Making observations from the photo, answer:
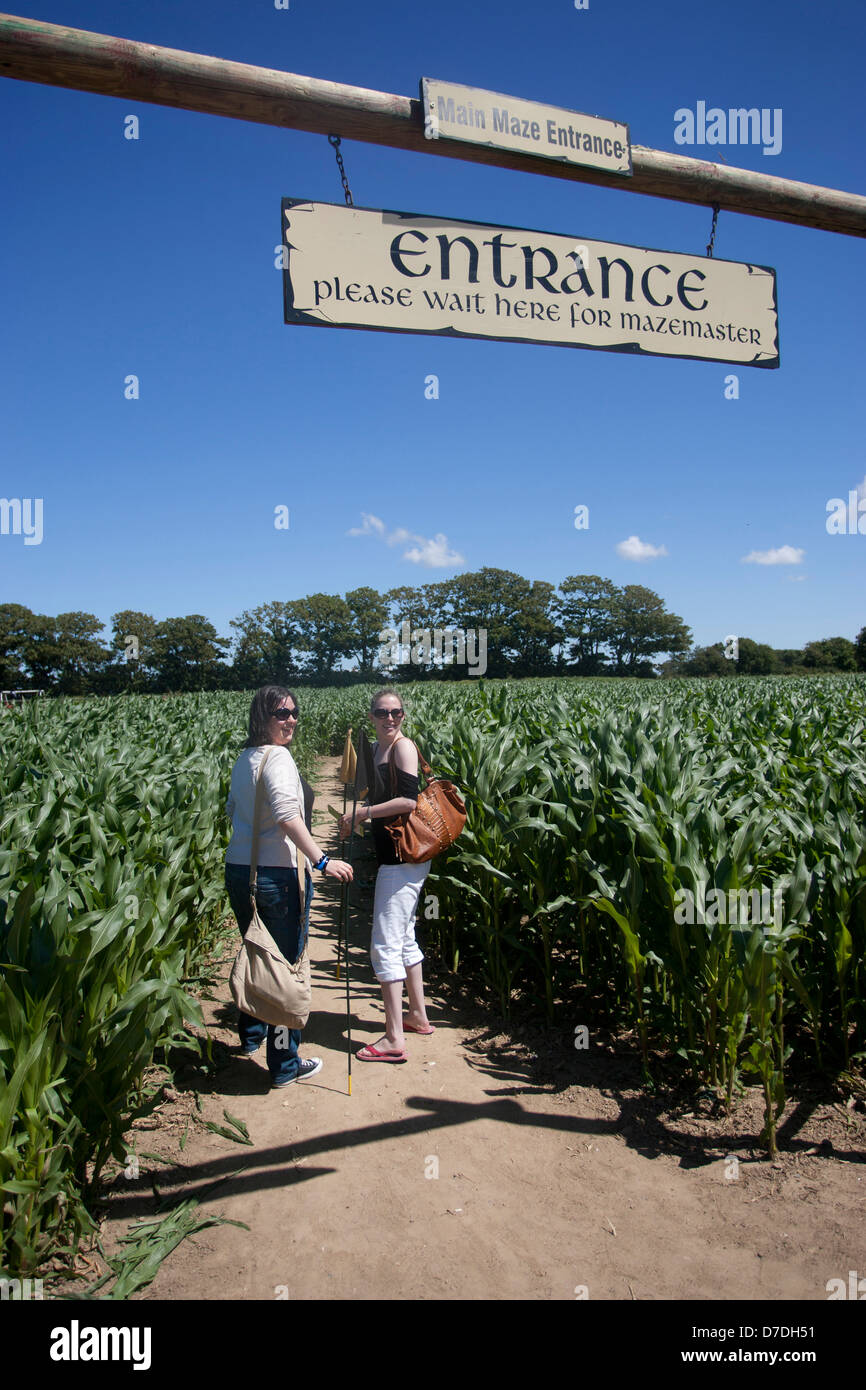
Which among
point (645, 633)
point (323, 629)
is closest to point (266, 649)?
point (323, 629)

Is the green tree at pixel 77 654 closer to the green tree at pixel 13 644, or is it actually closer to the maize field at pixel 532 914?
the green tree at pixel 13 644

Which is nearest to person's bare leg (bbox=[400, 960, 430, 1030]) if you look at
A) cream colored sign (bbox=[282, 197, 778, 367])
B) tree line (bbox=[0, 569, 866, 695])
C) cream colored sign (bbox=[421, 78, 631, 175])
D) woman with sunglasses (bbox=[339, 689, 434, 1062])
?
woman with sunglasses (bbox=[339, 689, 434, 1062])

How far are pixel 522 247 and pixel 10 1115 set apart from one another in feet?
11.6

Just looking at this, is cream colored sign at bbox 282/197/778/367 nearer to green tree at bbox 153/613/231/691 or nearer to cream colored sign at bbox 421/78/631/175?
cream colored sign at bbox 421/78/631/175

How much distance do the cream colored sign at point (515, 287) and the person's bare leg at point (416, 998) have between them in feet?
11.1

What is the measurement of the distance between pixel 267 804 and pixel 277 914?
59cm

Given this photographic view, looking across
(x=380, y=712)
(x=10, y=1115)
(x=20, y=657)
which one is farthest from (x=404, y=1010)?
(x=20, y=657)

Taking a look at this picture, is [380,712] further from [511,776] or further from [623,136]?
[623,136]

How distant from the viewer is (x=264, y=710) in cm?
362

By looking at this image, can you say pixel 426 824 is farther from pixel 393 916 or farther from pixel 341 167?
pixel 341 167

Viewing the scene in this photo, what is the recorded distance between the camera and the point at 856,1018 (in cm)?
350

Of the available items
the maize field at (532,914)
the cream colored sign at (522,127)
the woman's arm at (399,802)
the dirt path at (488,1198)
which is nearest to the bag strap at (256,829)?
the maize field at (532,914)

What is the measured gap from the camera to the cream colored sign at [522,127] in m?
2.63

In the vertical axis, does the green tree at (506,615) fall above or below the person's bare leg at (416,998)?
above
